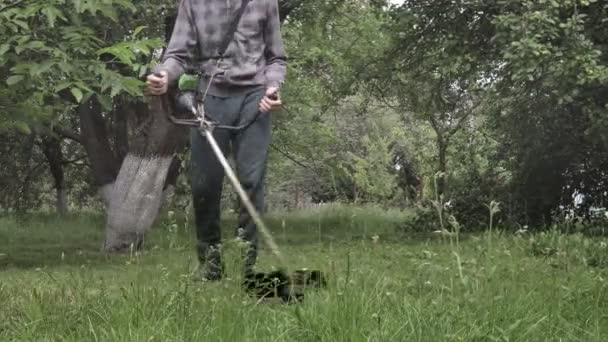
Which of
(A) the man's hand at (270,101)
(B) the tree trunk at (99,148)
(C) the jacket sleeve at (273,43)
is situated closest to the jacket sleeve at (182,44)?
(C) the jacket sleeve at (273,43)

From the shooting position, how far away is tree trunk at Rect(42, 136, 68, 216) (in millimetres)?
19847

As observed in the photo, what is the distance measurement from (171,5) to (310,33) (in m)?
6.69

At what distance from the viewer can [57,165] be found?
22422 millimetres

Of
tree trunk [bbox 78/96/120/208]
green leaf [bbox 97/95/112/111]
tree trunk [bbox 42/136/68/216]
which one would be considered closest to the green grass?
green leaf [bbox 97/95/112/111]

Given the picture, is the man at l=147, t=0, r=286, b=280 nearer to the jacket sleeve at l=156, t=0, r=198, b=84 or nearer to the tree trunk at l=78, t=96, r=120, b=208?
the jacket sleeve at l=156, t=0, r=198, b=84

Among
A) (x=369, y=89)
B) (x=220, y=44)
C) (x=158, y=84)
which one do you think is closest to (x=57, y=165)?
(x=369, y=89)

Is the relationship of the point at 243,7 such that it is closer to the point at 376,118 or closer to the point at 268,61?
the point at 268,61

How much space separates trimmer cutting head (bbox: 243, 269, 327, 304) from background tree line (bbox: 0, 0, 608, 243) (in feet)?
4.89

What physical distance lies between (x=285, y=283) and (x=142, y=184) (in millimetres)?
8647

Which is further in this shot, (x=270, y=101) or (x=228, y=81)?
(x=228, y=81)

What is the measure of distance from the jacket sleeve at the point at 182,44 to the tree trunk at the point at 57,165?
13832 mm

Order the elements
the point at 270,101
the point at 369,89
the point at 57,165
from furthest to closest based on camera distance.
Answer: the point at 57,165 < the point at 369,89 < the point at 270,101

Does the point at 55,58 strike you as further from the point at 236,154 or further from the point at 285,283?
the point at 285,283

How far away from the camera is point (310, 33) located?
18.5 meters
